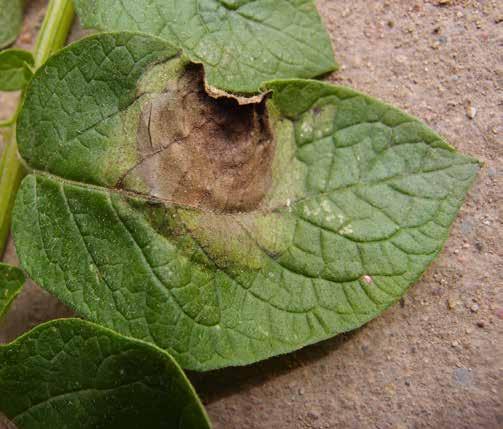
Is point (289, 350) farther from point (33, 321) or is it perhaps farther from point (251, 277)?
point (33, 321)

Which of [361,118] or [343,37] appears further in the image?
[343,37]

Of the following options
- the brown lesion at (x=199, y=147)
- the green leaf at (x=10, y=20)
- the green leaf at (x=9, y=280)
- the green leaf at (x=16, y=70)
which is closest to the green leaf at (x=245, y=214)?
the brown lesion at (x=199, y=147)

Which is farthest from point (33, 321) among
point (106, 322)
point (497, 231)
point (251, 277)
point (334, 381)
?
point (497, 231)

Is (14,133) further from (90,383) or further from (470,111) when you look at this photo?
(470,111)

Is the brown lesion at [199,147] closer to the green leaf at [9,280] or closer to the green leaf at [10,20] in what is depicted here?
the green leaf at [9,280]

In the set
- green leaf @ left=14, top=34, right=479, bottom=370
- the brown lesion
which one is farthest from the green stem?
the brown lesion

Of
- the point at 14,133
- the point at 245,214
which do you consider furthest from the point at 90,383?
the point at 14,133

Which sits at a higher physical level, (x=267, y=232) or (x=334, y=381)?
(x=267, y=232)
